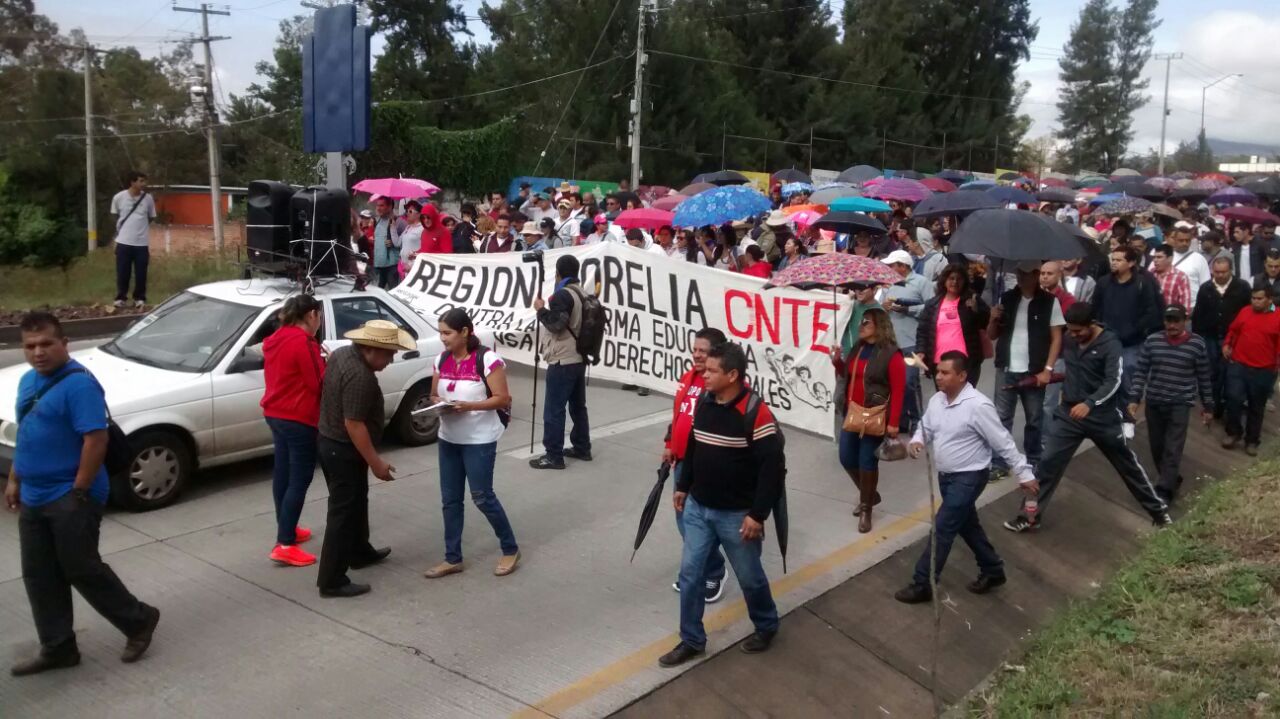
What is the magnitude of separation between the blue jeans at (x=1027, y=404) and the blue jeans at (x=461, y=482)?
4.08 metres

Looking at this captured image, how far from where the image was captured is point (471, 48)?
5019 cm

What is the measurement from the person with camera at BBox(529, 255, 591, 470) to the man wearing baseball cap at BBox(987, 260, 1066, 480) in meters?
3.25

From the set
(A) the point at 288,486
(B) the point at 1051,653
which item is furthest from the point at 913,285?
(A) the point at 288,486

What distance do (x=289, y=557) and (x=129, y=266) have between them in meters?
10.1

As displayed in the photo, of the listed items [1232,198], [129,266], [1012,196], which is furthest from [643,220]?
[1232,198]

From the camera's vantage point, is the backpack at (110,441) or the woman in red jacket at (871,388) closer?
the backpack at (110,441)

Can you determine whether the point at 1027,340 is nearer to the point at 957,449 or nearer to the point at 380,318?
the point at 957,449

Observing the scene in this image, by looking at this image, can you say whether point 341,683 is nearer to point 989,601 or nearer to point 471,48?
point 989,601

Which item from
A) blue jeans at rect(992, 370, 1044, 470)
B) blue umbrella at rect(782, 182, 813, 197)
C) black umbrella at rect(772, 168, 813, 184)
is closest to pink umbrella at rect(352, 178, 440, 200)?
blue umbrella at rect(782, 182, 813, 197)

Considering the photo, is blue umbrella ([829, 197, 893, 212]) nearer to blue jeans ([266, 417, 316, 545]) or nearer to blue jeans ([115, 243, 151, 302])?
blue jeans ([115, 243, 151, 302])

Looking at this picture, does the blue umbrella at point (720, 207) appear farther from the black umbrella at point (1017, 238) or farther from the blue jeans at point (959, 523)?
the blue jeans at point (959, 523)

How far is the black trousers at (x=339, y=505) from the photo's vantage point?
585 centimetres

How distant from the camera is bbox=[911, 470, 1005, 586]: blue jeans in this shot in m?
6.09

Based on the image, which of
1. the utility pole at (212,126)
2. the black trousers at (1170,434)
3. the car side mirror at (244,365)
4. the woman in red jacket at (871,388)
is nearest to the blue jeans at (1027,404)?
the black trousers at (1170,434)
